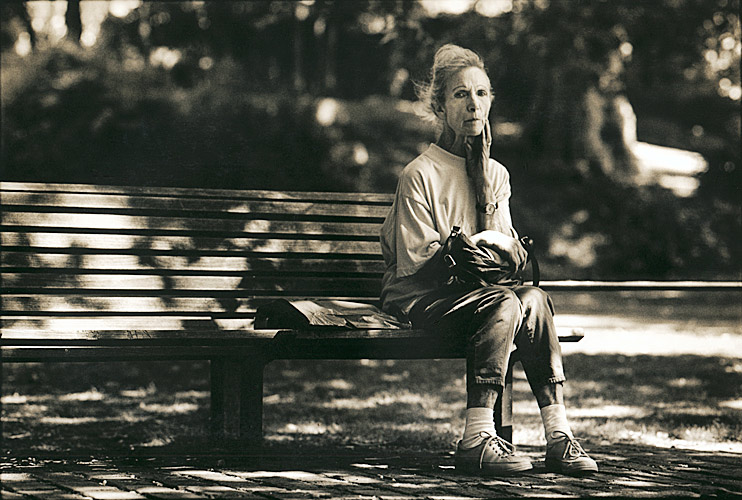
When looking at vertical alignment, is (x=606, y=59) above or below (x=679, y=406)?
above

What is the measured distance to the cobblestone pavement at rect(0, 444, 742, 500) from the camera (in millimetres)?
3844

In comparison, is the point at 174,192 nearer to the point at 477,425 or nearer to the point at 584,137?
the point at 477,425

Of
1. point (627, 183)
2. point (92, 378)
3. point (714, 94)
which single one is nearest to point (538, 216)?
point (627, 183)

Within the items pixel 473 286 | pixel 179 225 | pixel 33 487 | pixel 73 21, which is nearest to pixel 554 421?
pixel 473 286

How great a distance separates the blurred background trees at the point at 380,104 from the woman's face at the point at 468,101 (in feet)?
13.9

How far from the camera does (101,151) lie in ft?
39.0

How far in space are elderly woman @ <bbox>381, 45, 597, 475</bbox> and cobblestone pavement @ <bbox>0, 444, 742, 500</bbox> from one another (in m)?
0.17

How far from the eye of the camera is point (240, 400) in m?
4.77

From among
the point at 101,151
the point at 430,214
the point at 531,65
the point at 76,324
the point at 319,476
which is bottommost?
the point at 319,476

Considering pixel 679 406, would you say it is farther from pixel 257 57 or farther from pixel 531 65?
pixel 257 57

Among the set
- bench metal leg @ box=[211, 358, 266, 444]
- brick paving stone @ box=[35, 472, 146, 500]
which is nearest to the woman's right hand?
bench metal leg @ box=[211, 358, 266, 444]

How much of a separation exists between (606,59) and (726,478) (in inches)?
410

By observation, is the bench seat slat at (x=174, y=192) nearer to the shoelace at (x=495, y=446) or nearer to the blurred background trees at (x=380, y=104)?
the shoelace at (x=495, y=446)

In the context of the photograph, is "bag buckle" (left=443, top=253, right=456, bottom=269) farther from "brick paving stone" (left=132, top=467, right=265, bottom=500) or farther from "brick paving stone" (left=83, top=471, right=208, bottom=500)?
"brick paving stone" (left=83, top=471, right=208, bottom=500)
